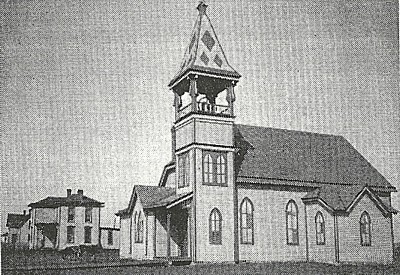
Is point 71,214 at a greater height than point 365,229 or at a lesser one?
greater

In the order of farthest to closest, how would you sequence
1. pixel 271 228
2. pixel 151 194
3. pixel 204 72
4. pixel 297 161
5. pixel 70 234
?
pixel 297 161, pixel 271 228, pixel 204 72, pixel 151 194, pixel 70 234

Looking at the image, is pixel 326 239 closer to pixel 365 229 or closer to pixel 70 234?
pixel 365 229

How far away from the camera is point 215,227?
323 inches

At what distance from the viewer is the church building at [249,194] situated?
307 inches

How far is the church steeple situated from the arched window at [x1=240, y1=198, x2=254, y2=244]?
4.80 feet

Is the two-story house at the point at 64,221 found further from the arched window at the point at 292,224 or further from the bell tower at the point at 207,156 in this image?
the arched window at the point at 292,224

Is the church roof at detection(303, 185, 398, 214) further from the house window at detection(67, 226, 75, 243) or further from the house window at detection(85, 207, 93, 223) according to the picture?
the house window at detection(67, 226, 75, 243)

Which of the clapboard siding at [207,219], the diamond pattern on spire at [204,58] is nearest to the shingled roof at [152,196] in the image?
the clapboard siding at [207,219]

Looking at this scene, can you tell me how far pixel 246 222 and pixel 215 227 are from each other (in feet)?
1.94

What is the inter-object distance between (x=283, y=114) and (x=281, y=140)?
0.98 m

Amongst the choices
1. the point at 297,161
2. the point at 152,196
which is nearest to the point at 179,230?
the point at 152,196

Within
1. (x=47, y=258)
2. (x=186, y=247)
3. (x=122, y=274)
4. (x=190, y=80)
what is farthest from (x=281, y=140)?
(x=47, y=258)

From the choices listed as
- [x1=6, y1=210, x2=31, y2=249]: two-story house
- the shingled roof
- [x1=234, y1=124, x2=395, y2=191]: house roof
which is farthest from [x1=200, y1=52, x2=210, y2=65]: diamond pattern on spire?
[x1=6, y1=210, x2=31, y2=249]: two-story house

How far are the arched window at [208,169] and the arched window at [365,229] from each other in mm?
2371
